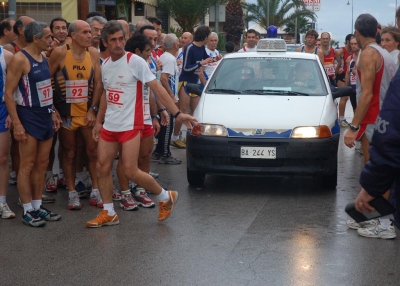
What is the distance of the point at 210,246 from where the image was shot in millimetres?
Result: 6402

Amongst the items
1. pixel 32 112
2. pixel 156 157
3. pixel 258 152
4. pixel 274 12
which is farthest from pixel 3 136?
pixel 274 12

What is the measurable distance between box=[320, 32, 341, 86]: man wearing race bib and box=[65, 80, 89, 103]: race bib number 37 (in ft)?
29.2

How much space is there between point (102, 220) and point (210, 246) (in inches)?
49.6

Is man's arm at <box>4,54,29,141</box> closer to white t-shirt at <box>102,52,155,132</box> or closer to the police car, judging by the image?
white t-shirt at <box>102,52,155,132</box>

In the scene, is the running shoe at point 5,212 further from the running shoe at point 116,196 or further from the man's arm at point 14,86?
the running shoe at point 116,196

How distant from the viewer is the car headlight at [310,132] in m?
8.29

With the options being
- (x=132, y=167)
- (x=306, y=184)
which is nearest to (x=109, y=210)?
(x=132, y=167)

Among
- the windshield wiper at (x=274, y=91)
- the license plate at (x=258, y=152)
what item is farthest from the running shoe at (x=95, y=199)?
the windshield wiper at (x=274, y=91)

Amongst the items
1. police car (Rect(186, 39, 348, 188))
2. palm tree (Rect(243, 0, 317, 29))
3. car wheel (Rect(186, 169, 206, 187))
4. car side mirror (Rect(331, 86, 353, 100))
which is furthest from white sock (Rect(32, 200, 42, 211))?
palm tree (Rect(243, 0, 317, 29))

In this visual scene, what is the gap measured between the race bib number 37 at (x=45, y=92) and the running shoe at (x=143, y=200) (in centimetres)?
151

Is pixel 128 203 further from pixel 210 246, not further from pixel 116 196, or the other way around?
pixel 210 246

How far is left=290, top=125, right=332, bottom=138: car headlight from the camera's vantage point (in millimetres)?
8289

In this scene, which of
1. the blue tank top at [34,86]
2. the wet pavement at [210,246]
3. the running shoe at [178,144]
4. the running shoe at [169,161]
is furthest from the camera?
the running shoe at [178,144]

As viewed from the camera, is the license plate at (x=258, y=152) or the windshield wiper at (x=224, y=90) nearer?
the license plate at (x=258, y=152)
